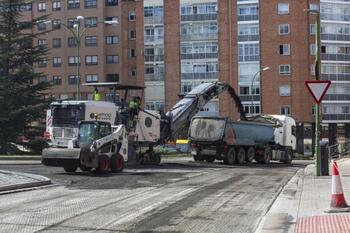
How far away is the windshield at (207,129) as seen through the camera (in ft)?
119

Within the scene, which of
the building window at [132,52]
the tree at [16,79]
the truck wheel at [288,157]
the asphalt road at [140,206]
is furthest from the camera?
the building window at [132,52]

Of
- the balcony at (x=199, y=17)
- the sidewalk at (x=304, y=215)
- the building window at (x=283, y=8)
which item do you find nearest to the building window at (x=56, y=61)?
the balcony at (x=199, y=17)

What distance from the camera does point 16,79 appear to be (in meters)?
49.7

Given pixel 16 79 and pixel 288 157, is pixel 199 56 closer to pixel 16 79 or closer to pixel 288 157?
pixel 16 79

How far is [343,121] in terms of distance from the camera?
280 ft

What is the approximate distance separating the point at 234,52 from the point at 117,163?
6235cm

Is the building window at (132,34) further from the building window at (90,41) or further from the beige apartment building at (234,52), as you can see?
the building window at (90,41)

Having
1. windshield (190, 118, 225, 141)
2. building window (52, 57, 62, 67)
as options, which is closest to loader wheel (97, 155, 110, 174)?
windshield (190, 118, 225, 141)

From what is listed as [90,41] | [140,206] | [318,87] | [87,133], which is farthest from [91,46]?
[140,206]

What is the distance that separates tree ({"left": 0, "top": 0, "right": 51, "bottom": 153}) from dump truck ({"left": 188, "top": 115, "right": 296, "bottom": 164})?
1649 cm

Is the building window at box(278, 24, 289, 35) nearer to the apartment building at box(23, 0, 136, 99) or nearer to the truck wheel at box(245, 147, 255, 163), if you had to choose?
the apartment building at box(23, 0, 136, 99)

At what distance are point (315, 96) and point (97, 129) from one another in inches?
377

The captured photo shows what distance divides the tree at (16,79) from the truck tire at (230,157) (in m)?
18.3

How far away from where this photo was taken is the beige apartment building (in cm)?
8394
